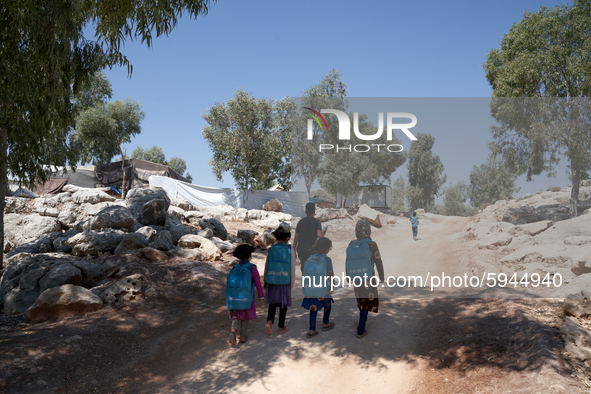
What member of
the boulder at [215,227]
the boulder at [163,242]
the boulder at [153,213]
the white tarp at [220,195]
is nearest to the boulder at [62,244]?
the boulder at [153,213]

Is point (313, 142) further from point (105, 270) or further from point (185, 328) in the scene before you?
point (105, 270)

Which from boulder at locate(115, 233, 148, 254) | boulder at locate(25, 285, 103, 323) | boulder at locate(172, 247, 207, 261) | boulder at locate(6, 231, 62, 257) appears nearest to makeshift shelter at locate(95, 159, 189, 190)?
boulder at locate(6, 231, 62, 257)

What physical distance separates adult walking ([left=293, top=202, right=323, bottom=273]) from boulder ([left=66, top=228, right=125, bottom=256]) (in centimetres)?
554

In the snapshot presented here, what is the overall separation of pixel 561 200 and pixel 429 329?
4533 millimetres

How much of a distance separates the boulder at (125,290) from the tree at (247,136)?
1424 cm

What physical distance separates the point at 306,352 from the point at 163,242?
616cm

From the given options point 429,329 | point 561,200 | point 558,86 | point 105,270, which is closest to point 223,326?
point 429,329

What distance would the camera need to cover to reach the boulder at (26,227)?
36.6 ft

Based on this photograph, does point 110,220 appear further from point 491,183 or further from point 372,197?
point 491,183

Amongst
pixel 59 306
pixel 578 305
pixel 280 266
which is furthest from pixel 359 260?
pixel 59 306

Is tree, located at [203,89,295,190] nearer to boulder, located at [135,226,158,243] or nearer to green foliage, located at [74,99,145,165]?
green foliage, located at [74,99,145,165]

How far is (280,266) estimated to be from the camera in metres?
5.27

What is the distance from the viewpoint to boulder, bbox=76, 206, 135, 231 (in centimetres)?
1048

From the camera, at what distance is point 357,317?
19.1 ft
